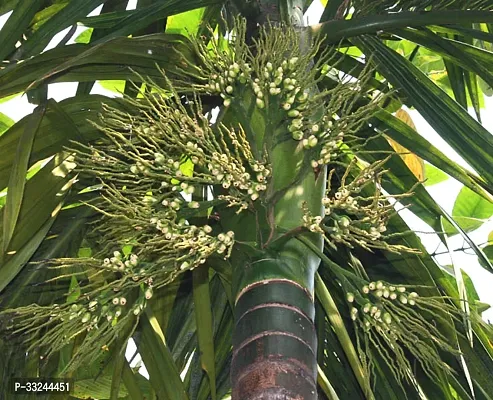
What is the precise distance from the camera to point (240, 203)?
1.01m

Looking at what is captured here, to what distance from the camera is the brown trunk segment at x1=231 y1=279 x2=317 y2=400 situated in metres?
0.86

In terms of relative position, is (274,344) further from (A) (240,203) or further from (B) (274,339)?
(A) (240,203)

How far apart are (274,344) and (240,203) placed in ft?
0.66

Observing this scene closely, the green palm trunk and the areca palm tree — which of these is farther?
the areca palm tree

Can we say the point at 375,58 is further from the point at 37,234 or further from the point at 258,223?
the point at 37,234

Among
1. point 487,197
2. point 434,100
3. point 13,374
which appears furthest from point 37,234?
point 487,197

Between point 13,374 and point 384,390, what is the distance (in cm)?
72

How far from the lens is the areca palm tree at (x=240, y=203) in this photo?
990mm

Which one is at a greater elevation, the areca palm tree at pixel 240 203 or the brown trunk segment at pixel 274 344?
the areca palm tree at pixel 240 203

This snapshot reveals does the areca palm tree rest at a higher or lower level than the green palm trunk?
higher

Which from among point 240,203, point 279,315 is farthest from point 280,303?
point 240,203

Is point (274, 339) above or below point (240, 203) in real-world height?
below

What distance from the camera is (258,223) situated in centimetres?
103

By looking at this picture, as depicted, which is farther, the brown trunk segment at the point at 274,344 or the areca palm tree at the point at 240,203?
the areca palm tree at the point at 240,203
